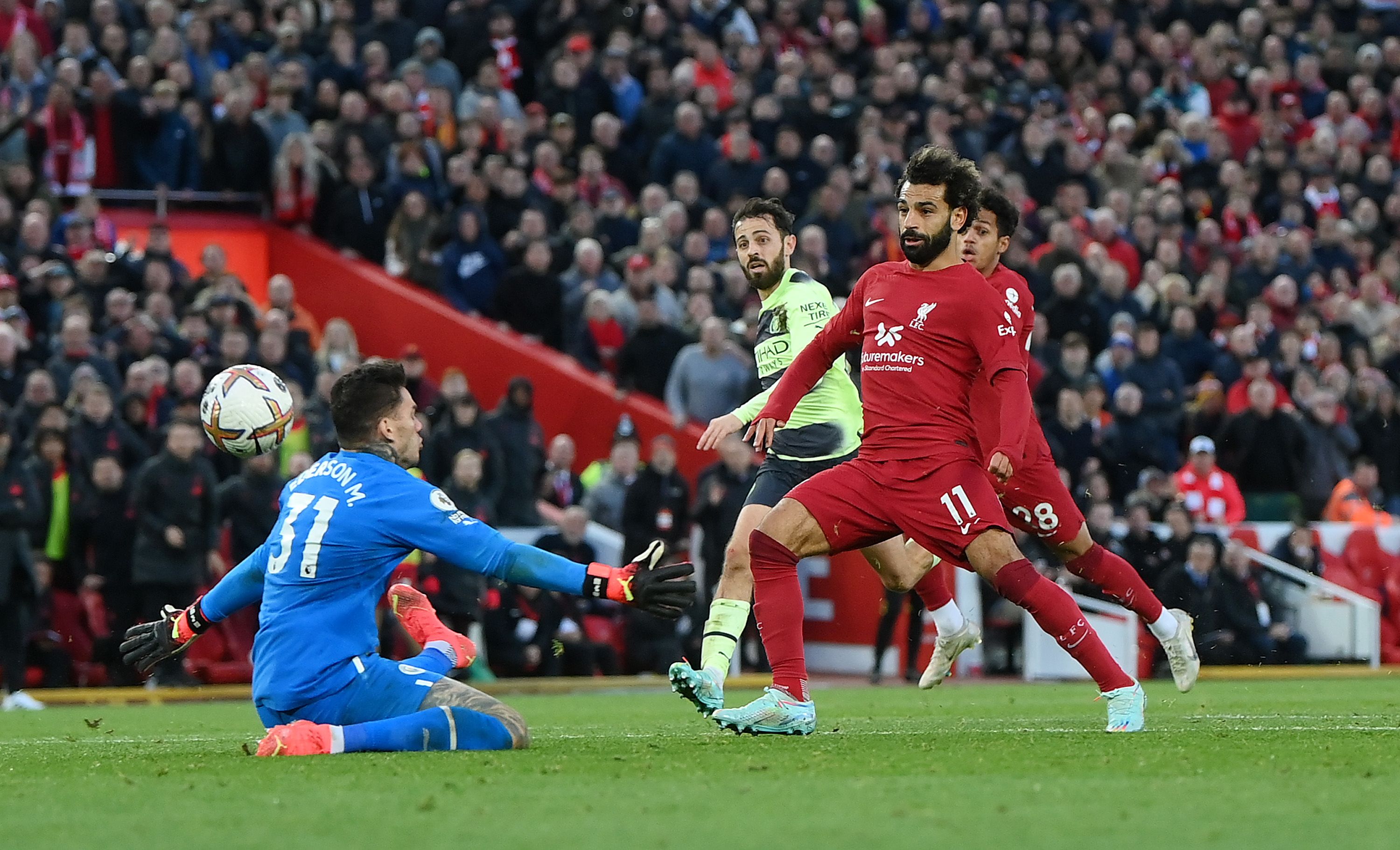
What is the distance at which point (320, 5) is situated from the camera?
2197cm

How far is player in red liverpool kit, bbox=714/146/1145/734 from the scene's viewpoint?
8.48 meters

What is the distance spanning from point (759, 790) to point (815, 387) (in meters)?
3.92

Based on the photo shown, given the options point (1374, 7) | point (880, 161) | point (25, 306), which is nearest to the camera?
point (25, 306)

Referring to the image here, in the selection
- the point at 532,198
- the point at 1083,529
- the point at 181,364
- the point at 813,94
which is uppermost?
the point at 813,94

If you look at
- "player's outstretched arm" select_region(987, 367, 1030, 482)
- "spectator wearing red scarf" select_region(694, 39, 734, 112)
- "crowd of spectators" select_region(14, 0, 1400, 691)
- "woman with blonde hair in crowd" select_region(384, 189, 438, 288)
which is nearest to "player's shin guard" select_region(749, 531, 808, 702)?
"player's outstretched arm" select_region(987, 367, 1030, 482)

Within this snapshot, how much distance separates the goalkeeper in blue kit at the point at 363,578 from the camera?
24.2 ft

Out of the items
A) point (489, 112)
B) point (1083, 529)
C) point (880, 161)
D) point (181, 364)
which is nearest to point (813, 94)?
point (880, 161)

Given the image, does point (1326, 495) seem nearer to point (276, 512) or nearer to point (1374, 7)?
point (276, 512)

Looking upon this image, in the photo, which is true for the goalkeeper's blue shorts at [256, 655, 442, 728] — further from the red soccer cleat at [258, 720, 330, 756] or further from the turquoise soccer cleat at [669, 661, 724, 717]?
the turquoise soccer cleat at [669, 661, 724, 717]

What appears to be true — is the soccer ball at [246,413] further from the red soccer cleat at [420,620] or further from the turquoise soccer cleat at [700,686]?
the turquoise soccer cleat at [700,686]

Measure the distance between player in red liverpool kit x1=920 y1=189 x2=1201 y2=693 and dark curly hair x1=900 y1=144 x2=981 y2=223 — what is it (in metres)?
0.75

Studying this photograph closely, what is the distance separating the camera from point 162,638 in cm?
809

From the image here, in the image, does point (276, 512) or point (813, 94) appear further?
point (813, 94)

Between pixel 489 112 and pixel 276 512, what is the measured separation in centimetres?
609
